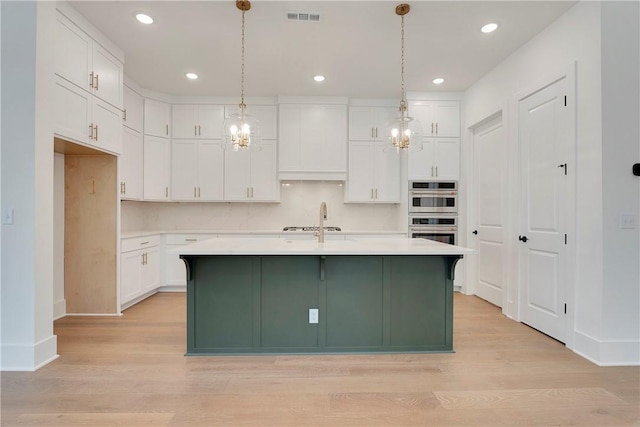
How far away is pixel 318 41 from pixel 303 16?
0.43 metres

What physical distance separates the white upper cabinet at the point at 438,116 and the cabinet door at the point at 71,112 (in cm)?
392

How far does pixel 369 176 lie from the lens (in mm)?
5055

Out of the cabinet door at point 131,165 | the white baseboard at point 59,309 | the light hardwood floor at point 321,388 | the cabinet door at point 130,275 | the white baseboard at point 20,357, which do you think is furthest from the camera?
the cabinet door at point 131,165

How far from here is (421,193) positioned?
479cm

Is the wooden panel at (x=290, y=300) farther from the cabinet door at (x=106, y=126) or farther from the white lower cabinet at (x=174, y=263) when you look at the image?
the white lower cabinet at (x=174, y=263)

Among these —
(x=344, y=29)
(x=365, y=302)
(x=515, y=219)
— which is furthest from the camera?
(x=515, y=219)

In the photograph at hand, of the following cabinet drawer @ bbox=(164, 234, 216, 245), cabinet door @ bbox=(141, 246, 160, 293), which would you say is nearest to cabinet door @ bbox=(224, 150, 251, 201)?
cabinet drawer @ bbox=(164, 234, 216, 245)

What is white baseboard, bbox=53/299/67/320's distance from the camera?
3.58 m

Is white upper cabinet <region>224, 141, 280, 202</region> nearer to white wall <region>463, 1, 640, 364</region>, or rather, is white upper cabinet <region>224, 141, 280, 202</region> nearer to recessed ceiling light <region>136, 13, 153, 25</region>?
recessed ceiling light <region>136, 13, 153, 25</region>

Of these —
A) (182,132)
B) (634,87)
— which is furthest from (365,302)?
(182,132)

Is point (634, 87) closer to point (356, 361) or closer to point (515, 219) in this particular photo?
point (515, 219)

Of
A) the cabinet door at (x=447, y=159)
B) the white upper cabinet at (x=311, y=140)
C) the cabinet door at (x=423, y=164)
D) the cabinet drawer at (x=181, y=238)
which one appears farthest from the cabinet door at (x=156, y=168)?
the cabinet door at (x=447, y=159)

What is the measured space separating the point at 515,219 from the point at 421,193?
4.76 ft

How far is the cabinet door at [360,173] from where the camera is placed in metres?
5.04
